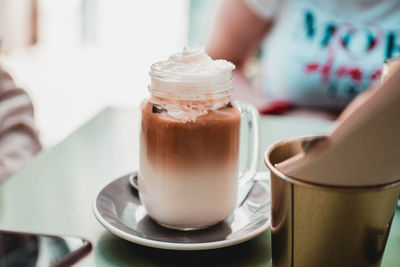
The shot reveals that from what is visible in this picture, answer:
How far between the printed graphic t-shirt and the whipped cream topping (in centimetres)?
84

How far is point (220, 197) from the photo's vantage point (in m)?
0.53

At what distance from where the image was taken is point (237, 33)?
1435 millimetres

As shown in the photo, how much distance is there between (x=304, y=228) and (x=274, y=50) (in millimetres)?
1045

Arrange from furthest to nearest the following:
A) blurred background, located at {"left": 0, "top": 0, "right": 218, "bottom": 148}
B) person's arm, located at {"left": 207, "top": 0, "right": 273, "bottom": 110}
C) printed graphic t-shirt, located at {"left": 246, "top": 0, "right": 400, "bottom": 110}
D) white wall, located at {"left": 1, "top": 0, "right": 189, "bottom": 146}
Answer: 1. blurred background, located at {"left": 0, "top": 0, "right": 218, "bottom": 148}
2. white wall, located at {"left": 1, "top": 0, "right": 189, "bottom": 146}
3. person's arm, located at {"left": 207, "top": 0, "right": 273, "bottom": 110}
4. printed graphic t-shirt, located at {"left": 246, "top": 0, "right": 400, "bottom": 110}

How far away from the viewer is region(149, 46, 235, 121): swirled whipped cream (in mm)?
486

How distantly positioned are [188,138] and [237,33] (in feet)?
3.25

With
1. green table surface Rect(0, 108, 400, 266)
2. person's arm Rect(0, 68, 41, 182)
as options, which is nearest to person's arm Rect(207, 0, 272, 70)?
green table surface Rect(0, 108, 400, 266)

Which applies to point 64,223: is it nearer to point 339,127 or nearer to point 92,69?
point 339,127

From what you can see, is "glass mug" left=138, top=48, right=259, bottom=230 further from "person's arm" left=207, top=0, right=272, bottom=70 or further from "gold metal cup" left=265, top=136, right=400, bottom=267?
"person's arm" left=207, top=0, right=272, bottom=70

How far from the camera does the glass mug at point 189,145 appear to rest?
49 centimetres

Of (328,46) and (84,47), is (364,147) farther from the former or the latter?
(84,47)

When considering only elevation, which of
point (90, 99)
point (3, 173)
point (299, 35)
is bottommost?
point (90, 99)

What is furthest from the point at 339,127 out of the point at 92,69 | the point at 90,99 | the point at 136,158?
the point at 92,69

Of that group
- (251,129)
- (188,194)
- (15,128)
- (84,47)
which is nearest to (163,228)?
(188,194)
